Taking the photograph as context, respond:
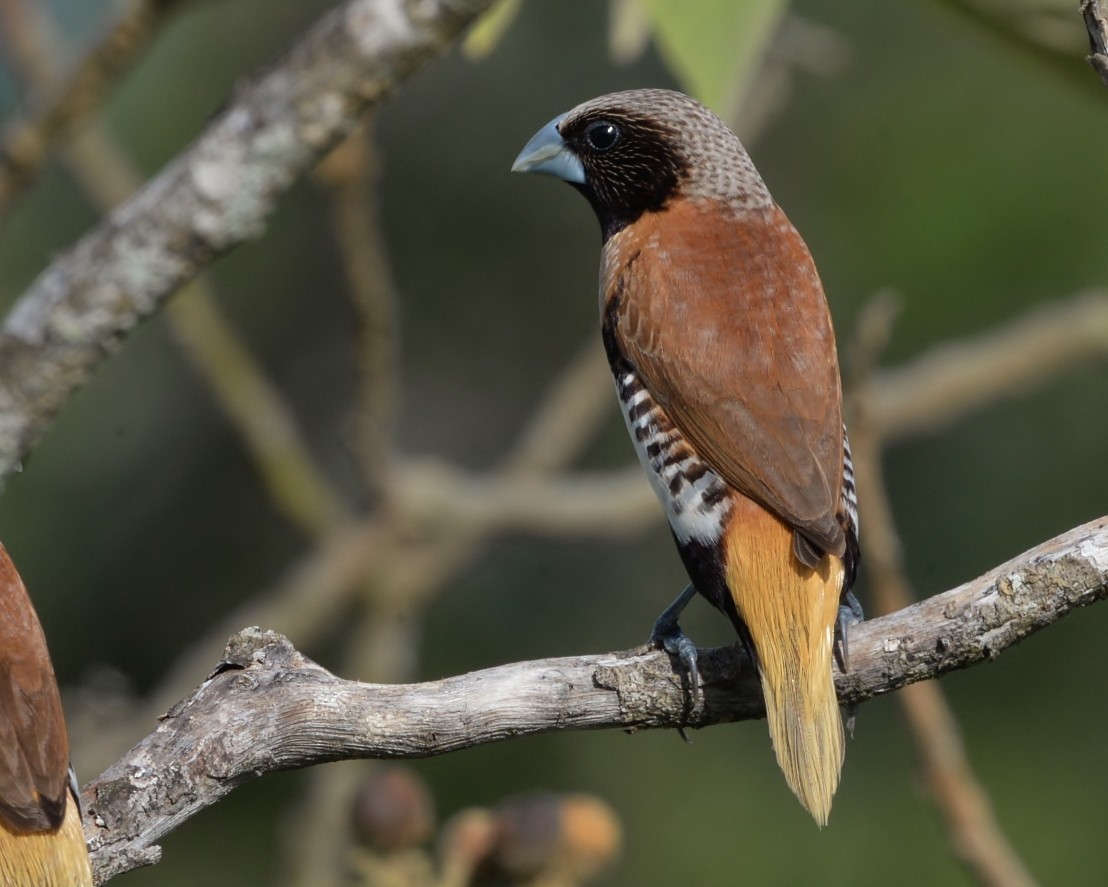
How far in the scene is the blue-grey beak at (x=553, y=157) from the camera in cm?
389

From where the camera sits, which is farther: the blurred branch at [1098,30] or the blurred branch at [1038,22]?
the blurred branch at [1038,22]

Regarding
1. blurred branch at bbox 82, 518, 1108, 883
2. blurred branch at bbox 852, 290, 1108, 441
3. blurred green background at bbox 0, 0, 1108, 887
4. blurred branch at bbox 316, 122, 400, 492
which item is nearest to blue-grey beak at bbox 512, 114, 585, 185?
blurred branch at bbox 316, 122, 400, 492

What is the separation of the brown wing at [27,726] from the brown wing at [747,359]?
1.25 metres

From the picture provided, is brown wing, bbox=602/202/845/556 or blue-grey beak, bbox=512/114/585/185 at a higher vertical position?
blue-grey beak, bbox=512/114/585/185

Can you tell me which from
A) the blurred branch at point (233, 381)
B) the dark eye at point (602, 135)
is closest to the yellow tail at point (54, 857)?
the dark eye at point (602, 135)

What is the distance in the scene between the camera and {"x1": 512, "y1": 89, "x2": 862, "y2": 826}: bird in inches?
Result: 118

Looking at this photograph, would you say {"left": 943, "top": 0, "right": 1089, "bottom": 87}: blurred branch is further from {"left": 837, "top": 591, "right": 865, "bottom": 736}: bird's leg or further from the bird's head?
{"left": 837, "top": 591, "right": 865, "bottom": 736}: bird's leg

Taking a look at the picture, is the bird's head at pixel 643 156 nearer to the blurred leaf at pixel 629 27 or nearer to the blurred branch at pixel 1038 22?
the blurred leaf at pixel 629 27

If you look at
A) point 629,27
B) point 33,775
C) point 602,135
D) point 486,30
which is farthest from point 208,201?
point 33,775

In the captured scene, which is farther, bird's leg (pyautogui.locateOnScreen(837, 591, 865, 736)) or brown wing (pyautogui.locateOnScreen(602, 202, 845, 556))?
brown wing (pyautogui.locateOnScreen(602, 202, 845, 556))

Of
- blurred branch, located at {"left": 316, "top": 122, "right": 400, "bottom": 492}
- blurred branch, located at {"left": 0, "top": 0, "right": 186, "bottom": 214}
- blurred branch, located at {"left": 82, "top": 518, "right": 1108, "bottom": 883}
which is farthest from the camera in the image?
blurred branch, located at {"left": 316, "top": 122, "right": 400, "bottom": 492}

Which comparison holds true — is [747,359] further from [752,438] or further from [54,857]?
[54,857]

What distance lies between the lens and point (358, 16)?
3.82 metres

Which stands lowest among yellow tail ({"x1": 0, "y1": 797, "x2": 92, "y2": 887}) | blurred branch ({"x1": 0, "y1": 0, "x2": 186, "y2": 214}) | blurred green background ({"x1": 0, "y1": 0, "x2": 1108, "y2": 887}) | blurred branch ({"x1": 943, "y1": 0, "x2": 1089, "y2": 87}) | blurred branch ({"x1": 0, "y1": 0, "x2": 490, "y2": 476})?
blurred green background ({"x1": 0, "y1": 0, "x2": 1108, "y2": 887})
